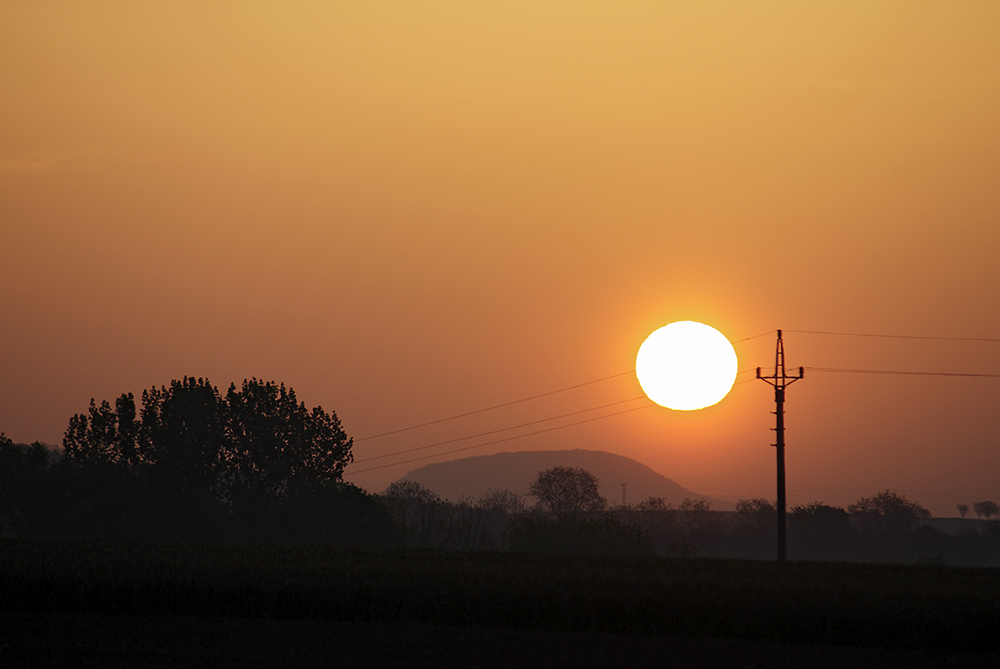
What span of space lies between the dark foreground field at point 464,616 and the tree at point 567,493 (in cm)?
13452

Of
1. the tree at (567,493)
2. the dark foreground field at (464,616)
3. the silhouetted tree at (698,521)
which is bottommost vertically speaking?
the dark foreground field at (464,616)

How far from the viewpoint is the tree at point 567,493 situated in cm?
17424

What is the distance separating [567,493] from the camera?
174875mm

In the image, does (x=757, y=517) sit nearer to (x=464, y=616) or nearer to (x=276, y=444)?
(x=276, y=444)

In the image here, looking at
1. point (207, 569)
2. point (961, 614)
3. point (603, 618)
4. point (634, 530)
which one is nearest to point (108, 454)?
point (634, 530)

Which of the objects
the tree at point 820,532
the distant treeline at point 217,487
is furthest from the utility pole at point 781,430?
the tree at point 820,532

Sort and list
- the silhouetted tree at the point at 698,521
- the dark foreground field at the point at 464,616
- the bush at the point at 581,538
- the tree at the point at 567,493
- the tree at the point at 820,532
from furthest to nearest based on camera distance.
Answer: the tree at the point at 567,493, the silhouetted tree at the point at 698,521, the tree at the point at 820,532, the bush at the point at 581,538, the dark foreground field at the point at 464,616

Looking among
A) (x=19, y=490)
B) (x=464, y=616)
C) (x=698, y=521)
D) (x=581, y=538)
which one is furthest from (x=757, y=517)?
(x=464, y=616)

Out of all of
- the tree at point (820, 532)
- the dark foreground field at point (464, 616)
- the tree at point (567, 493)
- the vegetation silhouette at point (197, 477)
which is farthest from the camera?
the tree at point (567, 493)

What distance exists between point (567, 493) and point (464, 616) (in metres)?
144

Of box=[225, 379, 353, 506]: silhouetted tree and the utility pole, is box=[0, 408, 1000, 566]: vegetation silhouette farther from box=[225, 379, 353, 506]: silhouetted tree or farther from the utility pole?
the utility pole

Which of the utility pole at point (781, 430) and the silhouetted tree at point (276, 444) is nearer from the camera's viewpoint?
the utility pole at point (781, 430)

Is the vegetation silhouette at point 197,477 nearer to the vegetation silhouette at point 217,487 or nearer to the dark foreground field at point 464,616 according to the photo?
the vegetation silhouette at point 217,487

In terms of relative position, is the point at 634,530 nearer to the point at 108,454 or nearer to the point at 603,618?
the point at 108,454
